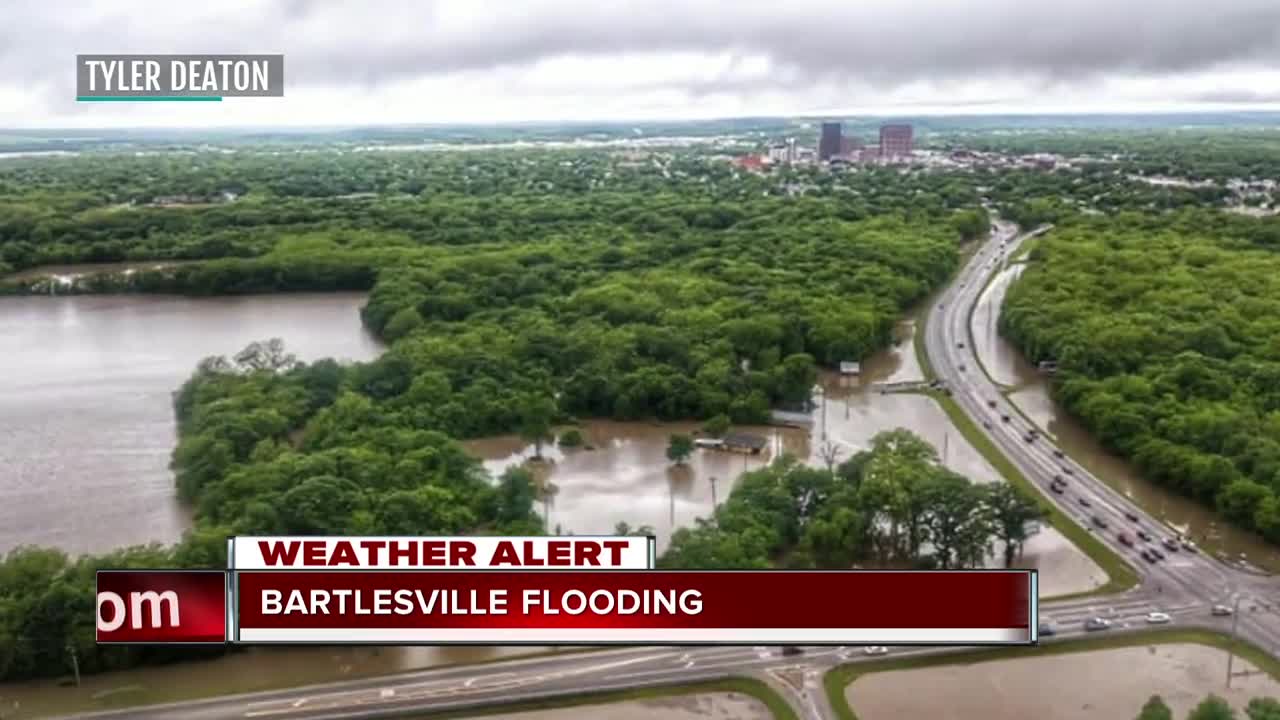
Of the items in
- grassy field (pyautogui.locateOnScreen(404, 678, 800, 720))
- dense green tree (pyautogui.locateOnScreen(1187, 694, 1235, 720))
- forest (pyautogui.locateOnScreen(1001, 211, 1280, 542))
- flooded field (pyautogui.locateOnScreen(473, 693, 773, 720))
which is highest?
forest (pyautogui.locateOnScreen(1001, 211, 1280, 542))

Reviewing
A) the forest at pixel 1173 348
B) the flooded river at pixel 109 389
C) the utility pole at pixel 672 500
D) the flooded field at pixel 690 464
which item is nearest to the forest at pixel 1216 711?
the flooded field at pixel 690 464

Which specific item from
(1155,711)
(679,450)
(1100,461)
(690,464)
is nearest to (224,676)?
(679,450)

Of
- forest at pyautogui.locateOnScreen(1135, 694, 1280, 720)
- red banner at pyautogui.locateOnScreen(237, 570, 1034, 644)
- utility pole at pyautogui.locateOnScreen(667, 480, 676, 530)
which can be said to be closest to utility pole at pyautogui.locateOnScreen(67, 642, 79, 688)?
utility pole at pyautogui.locateOnScreen(667, 480, 676, 530)

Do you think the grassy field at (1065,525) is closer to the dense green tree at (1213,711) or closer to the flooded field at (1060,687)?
the flooded field at (1060,687)

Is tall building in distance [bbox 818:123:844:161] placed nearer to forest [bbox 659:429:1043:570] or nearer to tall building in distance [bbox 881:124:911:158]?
tall building in distance [bbox 881:124:911:158]

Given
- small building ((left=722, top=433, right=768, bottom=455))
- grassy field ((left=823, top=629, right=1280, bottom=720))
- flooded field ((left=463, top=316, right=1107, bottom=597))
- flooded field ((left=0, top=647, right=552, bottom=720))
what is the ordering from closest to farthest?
flooded field ((left=0, top=647, right=552, bottom=720)) < grassy field ((left=823, top=629, right=1280, bottom=720)) < flooded field ((left=463, top=316, right=1107, bottom=597)) < small building ((left=722, top=433, right=768, bottom=455))

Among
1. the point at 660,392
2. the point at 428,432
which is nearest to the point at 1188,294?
the point at 660,392

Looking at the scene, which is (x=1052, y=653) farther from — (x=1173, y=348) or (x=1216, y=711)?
(x=1173, y=348)
